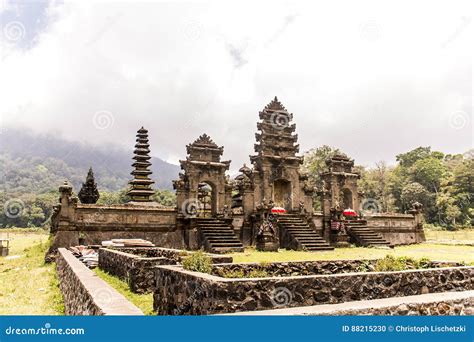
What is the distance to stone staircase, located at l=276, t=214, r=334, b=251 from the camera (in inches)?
886

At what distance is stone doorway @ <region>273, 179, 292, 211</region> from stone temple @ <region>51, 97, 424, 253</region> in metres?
0.07

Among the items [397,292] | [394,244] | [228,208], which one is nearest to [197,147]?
[228,208]

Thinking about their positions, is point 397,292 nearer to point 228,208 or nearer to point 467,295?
point 467,295

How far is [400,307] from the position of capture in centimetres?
613

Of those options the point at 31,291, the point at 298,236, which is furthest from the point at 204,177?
the point at 31,291

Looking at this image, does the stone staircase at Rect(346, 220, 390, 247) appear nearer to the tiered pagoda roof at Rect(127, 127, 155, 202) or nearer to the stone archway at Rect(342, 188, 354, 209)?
the stone archway at Rect(342, 188, 354, 209)

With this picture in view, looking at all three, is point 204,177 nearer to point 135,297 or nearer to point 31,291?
point 31,291

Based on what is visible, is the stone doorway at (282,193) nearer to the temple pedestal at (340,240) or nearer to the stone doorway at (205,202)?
the temple pedestal at (340,240)

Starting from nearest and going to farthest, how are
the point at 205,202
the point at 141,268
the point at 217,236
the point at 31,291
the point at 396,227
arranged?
the point at 141,268 → the point at 31,291 → the point at 217,236 → the point at 205,202 → the point at 396,227

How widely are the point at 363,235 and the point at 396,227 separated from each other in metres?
4.88

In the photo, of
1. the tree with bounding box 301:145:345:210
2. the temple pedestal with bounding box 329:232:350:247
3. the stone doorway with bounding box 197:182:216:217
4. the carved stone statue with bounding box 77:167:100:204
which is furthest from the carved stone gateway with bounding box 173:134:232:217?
the tree with bounding box 301:145:345:210

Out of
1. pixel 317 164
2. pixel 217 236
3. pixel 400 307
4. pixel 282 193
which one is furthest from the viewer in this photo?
pixel 317 164

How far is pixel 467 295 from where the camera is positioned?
696cm

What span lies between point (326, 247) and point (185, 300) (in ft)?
57.5
